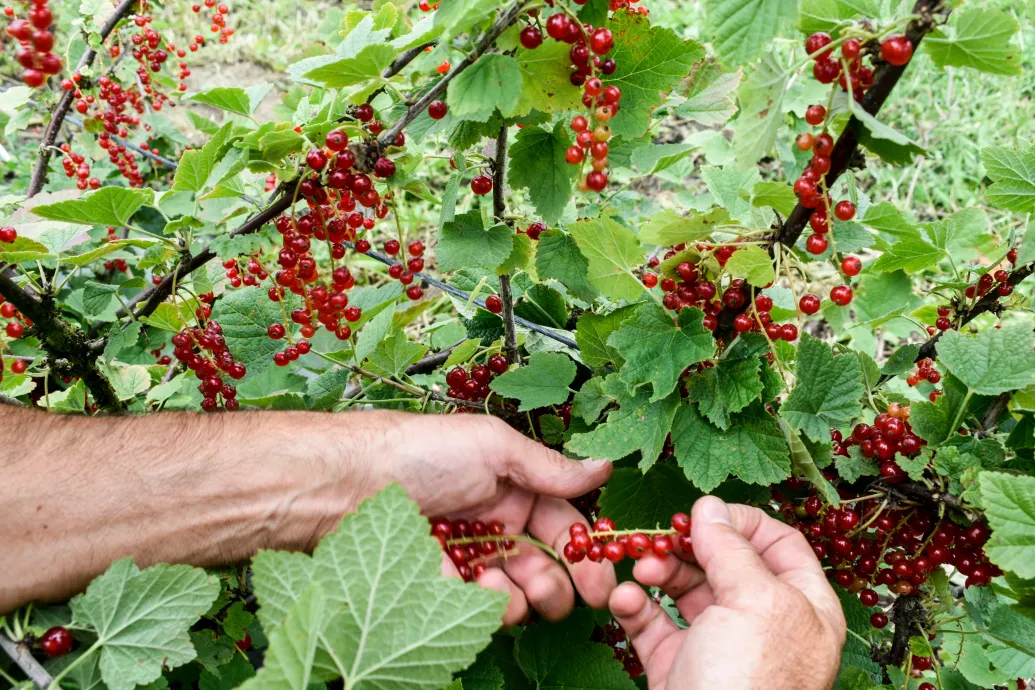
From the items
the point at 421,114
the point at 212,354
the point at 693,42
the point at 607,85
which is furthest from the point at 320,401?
the point at 693,42

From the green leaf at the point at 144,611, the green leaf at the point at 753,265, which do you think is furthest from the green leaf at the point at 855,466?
the green leaf at the point at 144,611

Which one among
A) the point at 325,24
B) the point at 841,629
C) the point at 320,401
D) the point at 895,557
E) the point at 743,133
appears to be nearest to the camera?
the point at 743,133

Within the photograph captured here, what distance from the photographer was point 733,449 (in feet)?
3.50

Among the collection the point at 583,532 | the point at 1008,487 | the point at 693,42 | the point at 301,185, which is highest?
the point at 693,42

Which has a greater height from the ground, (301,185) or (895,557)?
(301,185)

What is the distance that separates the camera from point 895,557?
1157 mm

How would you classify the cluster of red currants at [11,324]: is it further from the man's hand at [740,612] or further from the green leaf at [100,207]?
the man's hand at [740,612]

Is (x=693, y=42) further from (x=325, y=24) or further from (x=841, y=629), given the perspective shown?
(x=325, y=24)

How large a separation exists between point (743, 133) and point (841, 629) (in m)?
0.72

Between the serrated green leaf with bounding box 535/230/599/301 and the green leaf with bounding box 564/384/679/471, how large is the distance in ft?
0.86

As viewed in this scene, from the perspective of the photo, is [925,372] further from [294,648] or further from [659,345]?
[294,648]

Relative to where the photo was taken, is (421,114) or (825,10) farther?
(421,114)

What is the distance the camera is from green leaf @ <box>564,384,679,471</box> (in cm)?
106

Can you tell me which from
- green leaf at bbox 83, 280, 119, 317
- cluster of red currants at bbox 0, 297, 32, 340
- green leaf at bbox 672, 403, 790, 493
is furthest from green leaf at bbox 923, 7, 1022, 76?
cluster of red currants at bbox 0, 297, 32, 340
